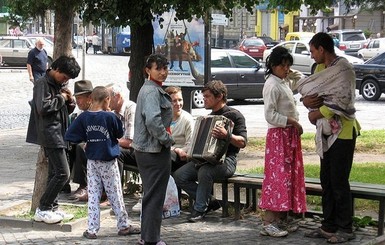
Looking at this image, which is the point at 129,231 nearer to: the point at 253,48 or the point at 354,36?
the point at 253,48

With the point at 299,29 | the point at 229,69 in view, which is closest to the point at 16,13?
the point at 229,69

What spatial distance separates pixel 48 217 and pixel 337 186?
9.36 ft

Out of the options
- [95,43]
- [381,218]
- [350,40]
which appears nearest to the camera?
[381,218]

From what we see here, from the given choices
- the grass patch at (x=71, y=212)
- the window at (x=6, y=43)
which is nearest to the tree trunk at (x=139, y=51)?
Answer: the grass patch at (x=71, y=212)

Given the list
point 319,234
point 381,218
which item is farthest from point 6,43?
point 381,218

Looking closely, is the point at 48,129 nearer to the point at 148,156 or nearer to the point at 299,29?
the point at 148,156

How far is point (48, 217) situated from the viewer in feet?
26.6

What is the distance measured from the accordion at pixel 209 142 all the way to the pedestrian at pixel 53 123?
1315 mm

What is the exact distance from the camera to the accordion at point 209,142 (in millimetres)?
8172

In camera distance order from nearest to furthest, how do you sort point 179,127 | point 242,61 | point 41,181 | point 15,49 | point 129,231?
point 129,231, point 41,181, point 179,127, point 242,61, point 15,49

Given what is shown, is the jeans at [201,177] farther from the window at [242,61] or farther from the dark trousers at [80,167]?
the window at [242,61]

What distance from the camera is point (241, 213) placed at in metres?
8.80

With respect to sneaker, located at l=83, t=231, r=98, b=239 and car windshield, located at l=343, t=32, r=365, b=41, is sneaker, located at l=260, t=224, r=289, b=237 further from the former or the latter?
car windshield, located at l=343, t=32, r=365, b=41

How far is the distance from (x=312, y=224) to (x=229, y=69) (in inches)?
542
